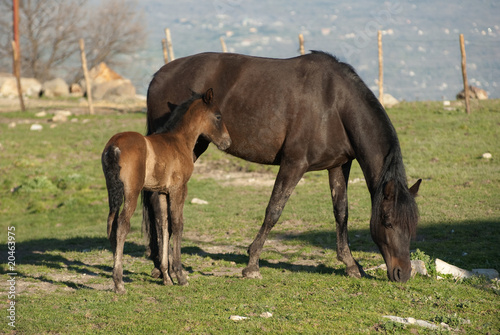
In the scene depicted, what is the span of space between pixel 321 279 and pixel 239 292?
1169mm

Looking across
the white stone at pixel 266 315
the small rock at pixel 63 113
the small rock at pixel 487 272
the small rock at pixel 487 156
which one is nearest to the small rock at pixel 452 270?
the small rock at pixel 487 272

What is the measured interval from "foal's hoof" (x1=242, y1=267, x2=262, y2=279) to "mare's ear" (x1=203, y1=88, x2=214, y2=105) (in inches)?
88.6

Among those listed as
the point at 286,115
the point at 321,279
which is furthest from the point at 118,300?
the point at 286,115

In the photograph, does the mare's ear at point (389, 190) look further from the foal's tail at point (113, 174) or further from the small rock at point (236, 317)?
the foal's tail at point (113, 174)

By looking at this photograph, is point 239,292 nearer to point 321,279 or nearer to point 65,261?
point 321,279

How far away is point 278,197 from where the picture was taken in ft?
23.2

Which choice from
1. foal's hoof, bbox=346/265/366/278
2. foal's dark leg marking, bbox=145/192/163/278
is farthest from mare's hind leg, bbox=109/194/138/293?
foal's hoof, bbox=346/265/366/278

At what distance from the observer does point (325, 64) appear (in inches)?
282

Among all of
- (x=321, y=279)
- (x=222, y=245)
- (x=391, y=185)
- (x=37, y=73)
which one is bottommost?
(x=37, y=73)

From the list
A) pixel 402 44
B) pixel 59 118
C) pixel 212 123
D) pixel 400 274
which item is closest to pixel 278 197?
pixel 212 123

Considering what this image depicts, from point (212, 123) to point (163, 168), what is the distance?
104 centimetres

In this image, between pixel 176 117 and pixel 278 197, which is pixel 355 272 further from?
pixel 176 117

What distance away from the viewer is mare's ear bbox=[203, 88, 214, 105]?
6766 mm

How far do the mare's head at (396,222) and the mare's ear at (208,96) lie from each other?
7.87 ft
